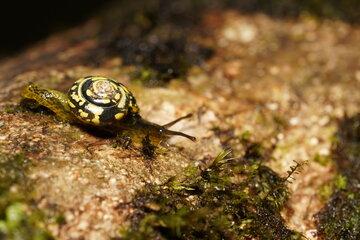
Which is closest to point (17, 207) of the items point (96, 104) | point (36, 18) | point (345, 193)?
point (96, 104)

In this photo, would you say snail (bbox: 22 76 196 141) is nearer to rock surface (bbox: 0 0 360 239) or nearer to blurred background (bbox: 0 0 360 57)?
rock surface (bbox: 0 0 360 239)

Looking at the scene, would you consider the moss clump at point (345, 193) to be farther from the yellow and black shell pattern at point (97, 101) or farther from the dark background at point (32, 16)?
the dark background at point (32, 16)

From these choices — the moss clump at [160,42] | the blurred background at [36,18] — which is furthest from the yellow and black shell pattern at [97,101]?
the blurred background at [36,18]

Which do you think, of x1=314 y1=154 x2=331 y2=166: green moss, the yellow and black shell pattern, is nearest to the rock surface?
x1=314 y1=154 x2=331 y2=166: green moss

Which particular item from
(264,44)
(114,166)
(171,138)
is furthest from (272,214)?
(264,44)

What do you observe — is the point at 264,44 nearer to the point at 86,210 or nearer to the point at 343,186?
the point at 343,186

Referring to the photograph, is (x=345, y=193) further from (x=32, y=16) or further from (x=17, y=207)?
(x=32, y=16)

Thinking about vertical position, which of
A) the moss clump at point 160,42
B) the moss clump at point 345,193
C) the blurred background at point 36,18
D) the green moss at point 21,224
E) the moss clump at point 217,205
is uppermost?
the blurred background at point 36,18
